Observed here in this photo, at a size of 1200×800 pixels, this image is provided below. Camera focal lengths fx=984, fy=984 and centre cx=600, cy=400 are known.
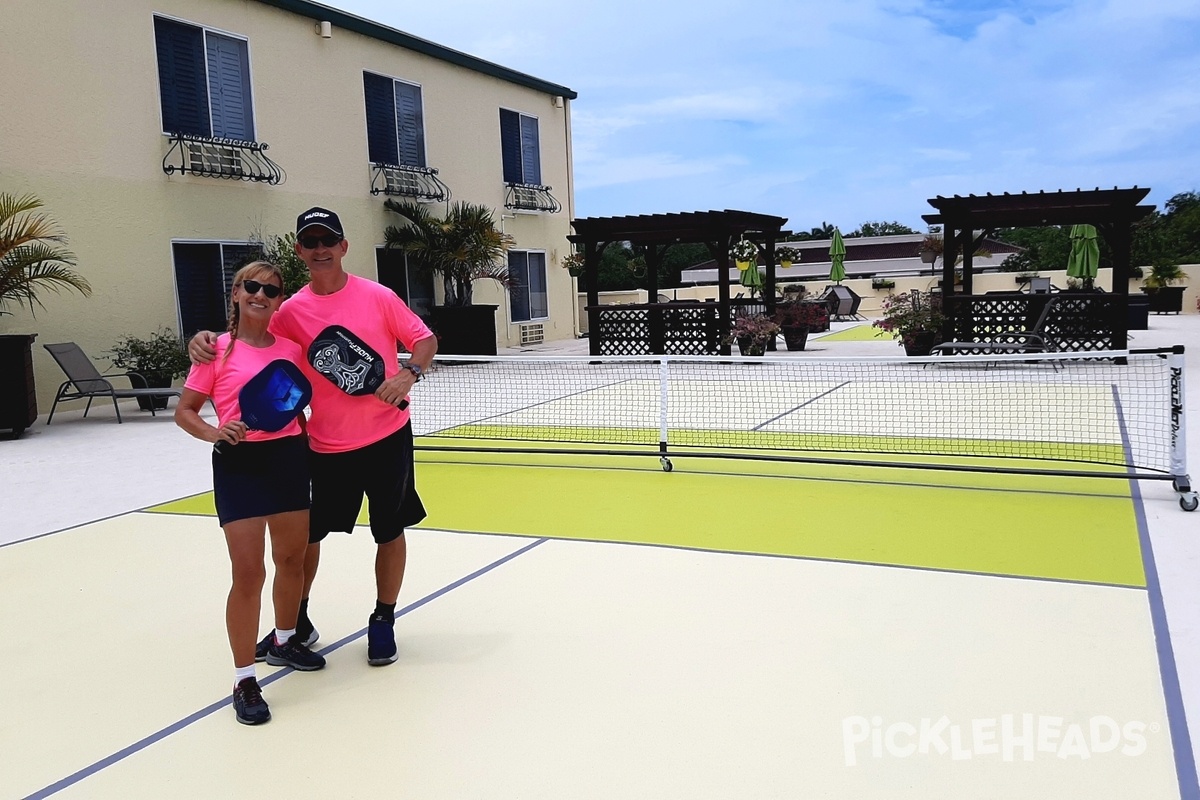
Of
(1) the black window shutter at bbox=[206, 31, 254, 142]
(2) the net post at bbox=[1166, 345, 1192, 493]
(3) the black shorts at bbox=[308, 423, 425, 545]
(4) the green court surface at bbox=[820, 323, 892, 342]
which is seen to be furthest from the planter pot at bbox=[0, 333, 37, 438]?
(4) the green court surface at bbox=[820, 323, 892, 342]

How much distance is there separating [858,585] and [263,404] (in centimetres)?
286

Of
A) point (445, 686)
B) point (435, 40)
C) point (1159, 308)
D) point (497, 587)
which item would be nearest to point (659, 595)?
point (497, 587)

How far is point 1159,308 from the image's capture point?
32625 mm

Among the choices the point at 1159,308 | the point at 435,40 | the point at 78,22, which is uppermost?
the point at 435,40

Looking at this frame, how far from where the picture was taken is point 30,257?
430 inches

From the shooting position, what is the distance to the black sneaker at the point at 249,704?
11.3ft

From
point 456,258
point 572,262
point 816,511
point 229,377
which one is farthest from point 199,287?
point 229,377

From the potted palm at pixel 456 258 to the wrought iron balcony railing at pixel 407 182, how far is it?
32cm

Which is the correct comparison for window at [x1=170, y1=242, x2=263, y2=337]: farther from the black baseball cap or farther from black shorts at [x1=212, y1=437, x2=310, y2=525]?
black shorts at [x1=212, y1=437, x2=310, y2=525]

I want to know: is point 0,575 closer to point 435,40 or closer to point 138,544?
point 138,544

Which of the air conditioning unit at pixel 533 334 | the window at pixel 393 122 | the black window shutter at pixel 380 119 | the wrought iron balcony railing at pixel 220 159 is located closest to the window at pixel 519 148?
the window at pixel 393 122

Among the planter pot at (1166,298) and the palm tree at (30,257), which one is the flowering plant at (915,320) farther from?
the planter pot at (1166,298)

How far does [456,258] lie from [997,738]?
16.4 meters

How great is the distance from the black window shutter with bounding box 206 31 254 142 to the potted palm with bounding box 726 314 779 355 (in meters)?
8.96
